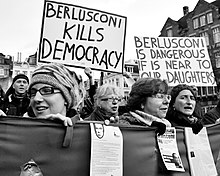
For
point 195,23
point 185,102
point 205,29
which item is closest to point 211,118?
point 185,102

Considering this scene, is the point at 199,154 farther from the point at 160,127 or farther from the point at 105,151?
the point at 105,151

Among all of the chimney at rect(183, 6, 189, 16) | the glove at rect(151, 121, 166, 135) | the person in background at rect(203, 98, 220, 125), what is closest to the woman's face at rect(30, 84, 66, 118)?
the glove at rect(151, 121, 166, 135)

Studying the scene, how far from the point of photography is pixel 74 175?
7.03 ft

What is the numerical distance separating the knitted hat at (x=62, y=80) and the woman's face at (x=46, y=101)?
1.3 inches

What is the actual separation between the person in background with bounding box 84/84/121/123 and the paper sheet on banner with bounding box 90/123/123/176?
1.73 m

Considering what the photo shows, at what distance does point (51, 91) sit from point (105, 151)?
0.53 meters

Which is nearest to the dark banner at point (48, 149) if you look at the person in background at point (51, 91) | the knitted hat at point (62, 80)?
the person in background at point (51, 91)

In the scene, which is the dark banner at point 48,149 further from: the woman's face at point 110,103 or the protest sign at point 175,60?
the protest sign at point 175,60

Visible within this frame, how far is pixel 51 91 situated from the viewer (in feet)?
7.71

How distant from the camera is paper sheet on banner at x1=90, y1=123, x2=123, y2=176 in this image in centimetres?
218

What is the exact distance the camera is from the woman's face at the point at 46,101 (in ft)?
7.69

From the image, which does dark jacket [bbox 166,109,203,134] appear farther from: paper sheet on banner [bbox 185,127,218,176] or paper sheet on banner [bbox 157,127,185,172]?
paper sheet on banner [bbox 157,127,185,172]

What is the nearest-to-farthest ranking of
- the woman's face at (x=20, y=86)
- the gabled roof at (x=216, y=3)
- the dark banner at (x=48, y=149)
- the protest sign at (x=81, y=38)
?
1. the dark banner at (x=48, y=149)
2. the woman's face at (x=20, y=86)
3. the protest sign at (x=81, y=38)
4. the gabled roof at (x=216, y=3)

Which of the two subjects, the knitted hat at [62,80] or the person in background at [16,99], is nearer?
the knitted hat at [62,80]
